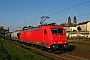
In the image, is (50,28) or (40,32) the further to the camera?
(40,32)

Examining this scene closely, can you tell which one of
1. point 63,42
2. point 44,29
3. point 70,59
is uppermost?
point 44,29

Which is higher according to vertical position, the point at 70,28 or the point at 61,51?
the point at 70,28

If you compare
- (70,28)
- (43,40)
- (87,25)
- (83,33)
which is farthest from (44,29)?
(70,28)

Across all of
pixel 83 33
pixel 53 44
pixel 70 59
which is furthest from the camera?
pixel 83 33

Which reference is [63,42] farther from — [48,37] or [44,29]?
[44,29]

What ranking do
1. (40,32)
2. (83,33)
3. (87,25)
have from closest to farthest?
(40,32) → (83,33) → (87,25)

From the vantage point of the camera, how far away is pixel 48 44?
2278 centimetres

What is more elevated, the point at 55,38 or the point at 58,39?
the point at 55,38

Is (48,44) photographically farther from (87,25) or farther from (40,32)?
(87,25)

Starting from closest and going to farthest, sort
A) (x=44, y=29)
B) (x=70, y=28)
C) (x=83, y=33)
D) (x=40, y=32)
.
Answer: (x=44, y=29) → (x=40, y=32) → (x=83, y=33) → (x=70, y=28)

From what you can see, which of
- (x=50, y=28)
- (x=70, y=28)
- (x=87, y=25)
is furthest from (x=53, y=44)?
(x=70, y=28)

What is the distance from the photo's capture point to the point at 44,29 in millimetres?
24734

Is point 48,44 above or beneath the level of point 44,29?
beneath

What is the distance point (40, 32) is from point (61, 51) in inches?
188
